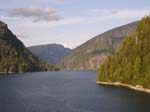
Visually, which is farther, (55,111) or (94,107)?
A: (94,107)

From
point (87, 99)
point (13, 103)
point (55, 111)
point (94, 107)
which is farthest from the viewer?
point (87, 99)

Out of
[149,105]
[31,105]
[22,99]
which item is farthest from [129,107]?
[22,99]

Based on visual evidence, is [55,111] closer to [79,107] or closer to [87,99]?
[79,107]

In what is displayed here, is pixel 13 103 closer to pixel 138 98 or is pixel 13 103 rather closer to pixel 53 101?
pixel 53 101

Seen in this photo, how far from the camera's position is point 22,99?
200 m

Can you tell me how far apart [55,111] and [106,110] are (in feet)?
68.2

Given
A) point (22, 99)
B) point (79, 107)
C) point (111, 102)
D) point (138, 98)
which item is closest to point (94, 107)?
point (79, 107)

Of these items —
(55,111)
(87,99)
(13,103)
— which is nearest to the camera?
(55,111)

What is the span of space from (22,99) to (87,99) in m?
32.8

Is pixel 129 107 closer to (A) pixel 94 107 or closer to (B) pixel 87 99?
(A) pixel 94 107

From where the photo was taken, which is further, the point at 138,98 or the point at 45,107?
the point at 138,98

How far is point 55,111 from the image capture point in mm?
158125

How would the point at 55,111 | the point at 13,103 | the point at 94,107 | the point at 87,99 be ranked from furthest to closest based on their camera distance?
the point at 87,99, the point at 13,103, the point at 94,107, the point at 55,111

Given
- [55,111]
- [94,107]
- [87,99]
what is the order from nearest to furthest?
[55,111] < [94,107] < [87,99]
